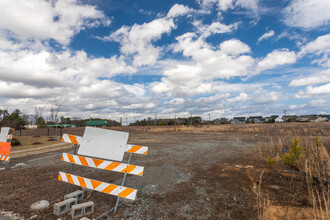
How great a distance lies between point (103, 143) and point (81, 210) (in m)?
1.41

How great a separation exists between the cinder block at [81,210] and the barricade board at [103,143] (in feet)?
3.35

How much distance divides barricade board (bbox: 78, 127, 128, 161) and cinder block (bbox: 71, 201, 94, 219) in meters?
1.02

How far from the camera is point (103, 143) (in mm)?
4113

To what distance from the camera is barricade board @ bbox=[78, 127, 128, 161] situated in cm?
402

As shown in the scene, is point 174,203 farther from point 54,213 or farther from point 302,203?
point 302,203

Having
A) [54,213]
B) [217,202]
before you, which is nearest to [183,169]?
[217,202]

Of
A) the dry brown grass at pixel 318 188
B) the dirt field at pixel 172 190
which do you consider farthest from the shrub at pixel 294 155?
the dry brown grass at pixel 318 188

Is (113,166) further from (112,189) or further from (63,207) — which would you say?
(63,207)

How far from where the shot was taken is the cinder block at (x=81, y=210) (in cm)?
334

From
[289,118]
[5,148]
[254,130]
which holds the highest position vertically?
[5,148]

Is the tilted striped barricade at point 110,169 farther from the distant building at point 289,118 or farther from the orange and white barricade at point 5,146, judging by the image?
the distant building at point 289,118

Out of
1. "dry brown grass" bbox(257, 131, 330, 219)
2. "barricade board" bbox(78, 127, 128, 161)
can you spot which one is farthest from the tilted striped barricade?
"dry brown grass" bbox(257, 131, 330, 219)

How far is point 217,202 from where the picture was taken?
4.14 metres

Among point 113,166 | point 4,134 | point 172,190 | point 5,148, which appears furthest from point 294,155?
point 4,134
